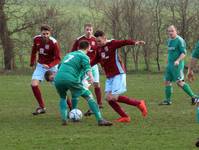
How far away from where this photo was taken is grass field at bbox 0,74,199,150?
866cm

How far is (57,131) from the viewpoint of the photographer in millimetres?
10109

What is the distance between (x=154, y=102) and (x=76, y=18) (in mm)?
23795

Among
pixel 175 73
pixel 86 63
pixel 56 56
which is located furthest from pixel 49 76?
pixel 175 73

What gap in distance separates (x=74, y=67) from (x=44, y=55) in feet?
8.54

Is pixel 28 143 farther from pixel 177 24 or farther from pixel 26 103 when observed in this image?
pixel 177 24

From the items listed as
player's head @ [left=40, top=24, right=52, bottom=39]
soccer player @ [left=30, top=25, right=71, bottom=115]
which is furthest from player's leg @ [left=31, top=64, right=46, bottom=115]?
player's head @ [left=40, top=24, right=52, bottom=39]

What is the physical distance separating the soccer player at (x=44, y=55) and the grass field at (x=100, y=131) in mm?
478

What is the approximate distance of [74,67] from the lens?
10711mm

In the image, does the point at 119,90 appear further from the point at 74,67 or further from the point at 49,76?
the point at 49,76

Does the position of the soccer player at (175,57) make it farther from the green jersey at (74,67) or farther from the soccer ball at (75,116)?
the green jersey at (74,67)

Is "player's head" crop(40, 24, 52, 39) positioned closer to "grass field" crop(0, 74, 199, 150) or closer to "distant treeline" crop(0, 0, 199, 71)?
"grass field" crop(0, 74, 199, 150)

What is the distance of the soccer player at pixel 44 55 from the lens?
12922 millimetres

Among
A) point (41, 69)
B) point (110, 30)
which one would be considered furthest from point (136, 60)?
point (41, 69)

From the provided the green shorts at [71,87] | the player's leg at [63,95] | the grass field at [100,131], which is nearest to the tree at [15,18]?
the grass field at [100,131]
